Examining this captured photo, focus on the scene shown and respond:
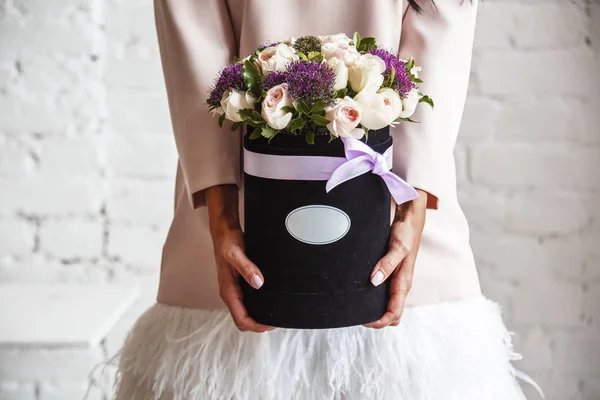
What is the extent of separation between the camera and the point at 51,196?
141 centimetres

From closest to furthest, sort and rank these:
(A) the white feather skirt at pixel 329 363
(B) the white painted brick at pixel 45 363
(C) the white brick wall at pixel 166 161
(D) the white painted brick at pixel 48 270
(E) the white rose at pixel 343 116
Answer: (E) the white rose at pixel 343 116, (A) the white feather skirt at pixel 329 363, (B) the white painted brick at pixel 45 363, (C) the white brick wall at pixel 166 161, (D) the white painted brick at pixel 48 270

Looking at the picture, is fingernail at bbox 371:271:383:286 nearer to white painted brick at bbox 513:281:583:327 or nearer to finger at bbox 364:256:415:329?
finger at bbox 364:256:415:329

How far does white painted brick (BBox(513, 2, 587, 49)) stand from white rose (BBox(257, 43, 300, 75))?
2.77 feet

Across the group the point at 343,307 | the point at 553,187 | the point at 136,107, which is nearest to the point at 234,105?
the point at 343,307

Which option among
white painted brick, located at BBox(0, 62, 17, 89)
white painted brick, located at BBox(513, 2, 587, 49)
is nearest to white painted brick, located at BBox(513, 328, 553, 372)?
white painted brick, located at BBox(513, 2, 587, 49)

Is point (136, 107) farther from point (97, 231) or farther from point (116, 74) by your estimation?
point (97, 231)

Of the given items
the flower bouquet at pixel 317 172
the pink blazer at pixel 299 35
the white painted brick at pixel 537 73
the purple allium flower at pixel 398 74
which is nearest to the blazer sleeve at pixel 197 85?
the pink blazer at pixel 299 35

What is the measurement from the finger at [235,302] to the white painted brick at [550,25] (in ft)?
2.94

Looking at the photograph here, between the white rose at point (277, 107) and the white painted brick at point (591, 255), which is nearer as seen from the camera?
the white rose at point (277, 107)

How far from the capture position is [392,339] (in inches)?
27.7

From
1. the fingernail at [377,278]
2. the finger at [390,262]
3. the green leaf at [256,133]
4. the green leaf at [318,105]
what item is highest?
the green leaf at [318,105]

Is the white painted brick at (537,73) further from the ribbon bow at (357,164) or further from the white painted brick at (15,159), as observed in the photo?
the white painted brick at (15,159)

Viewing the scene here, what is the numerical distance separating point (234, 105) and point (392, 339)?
11.6 inches

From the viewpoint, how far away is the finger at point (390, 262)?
0.62m
